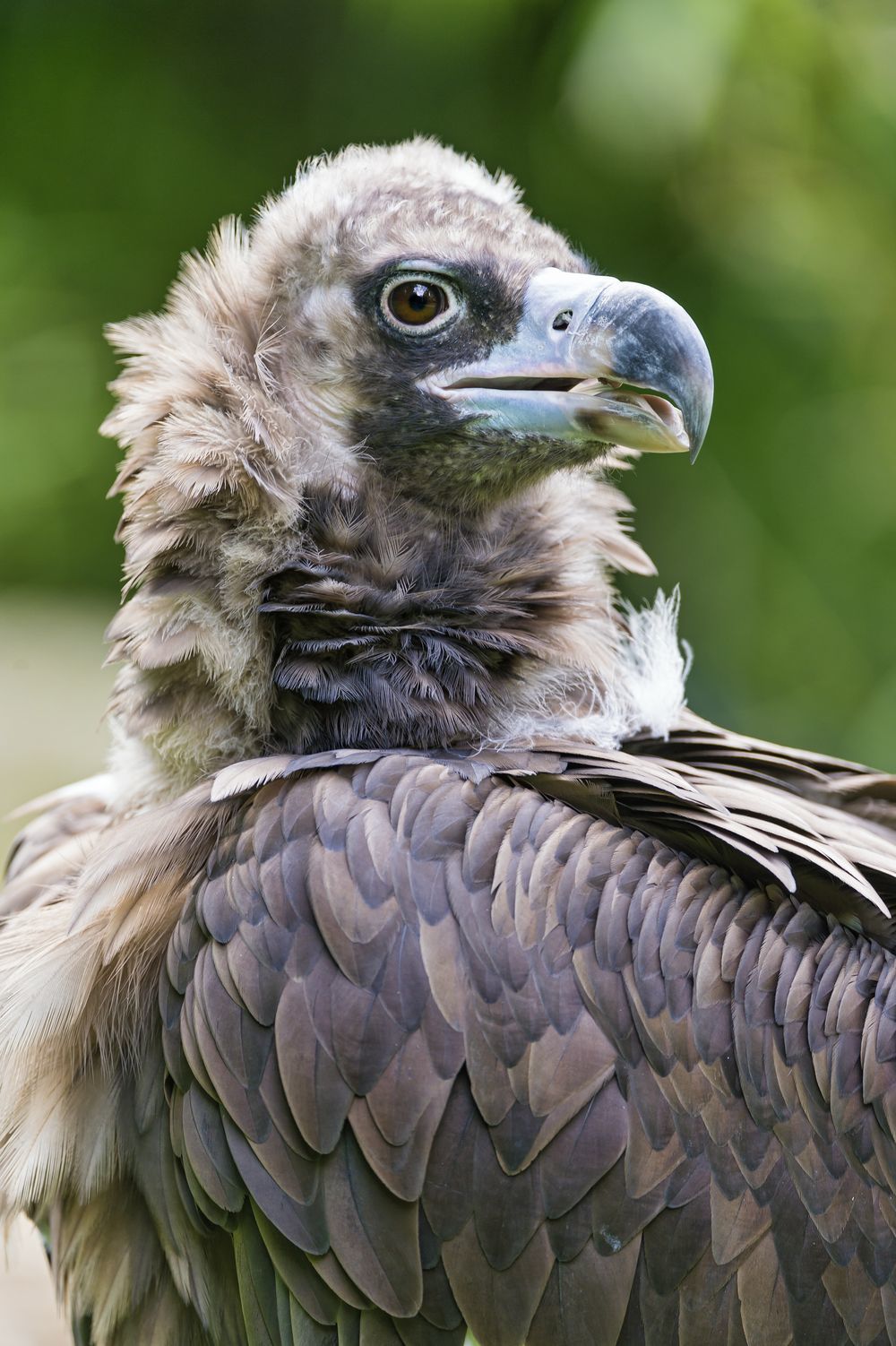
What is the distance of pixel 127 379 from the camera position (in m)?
2.59

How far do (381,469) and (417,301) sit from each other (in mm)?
292

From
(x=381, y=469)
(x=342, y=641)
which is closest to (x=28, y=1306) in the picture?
(x=342, y=641)

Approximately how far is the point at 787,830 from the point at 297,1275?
94 centimetres

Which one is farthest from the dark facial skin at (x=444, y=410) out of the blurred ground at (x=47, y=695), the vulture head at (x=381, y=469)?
the blurred ground at (x=47, y=695)

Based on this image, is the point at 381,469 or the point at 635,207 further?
the point at 635,207

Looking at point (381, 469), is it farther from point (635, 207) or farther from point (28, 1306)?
point (635, 207)

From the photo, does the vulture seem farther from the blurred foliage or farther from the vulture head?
the blurred foliage

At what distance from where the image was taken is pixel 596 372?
232 cm

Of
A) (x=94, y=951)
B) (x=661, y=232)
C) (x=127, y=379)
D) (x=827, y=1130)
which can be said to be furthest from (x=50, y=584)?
(x=827, y=1130)

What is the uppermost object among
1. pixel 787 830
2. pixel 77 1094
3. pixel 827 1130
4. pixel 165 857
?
pixel 165 857

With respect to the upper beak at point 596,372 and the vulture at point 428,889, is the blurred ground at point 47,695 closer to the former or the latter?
the vulture at point 428,889

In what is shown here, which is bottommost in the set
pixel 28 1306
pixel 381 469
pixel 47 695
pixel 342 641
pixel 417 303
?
pixel 28 1306

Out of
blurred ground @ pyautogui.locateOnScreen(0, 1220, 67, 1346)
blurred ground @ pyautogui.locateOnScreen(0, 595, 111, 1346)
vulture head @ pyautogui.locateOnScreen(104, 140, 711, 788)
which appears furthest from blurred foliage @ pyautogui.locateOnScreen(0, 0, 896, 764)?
blurred ground @ pyautogui.locateOnScreen(0, 1220, 67, 1346)

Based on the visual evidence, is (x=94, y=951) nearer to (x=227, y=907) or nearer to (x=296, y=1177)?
(x=227, y=907)
